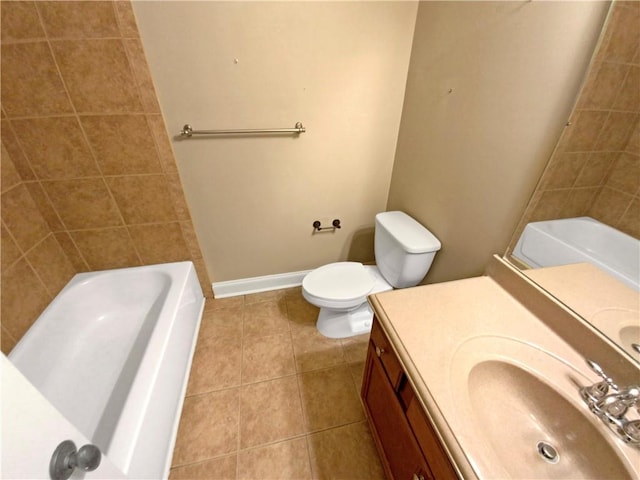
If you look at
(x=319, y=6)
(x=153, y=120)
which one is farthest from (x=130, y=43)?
(x=319, y=6)

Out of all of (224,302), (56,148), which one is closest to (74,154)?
(56,148)

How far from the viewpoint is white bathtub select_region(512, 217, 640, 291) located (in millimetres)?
706

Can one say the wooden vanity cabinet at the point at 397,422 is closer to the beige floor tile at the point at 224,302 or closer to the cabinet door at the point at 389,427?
the cabinet door at the point at 389,427

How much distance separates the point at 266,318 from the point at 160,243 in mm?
839

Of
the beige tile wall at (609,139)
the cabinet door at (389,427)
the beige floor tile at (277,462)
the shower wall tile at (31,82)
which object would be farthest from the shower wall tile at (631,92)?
the shower wall tile at (31,82)

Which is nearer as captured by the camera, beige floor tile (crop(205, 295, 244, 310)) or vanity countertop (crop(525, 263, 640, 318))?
vanity countertop (crop(525, 263, 640, 318))

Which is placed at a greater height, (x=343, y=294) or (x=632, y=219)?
(x=632, y=219)

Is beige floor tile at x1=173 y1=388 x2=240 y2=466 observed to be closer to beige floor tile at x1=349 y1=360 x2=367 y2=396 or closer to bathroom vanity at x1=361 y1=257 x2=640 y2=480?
beige floor tile at x1=349 y1=360 x2=367 y2=396

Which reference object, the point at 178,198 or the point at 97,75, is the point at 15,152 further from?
the point at 178,198

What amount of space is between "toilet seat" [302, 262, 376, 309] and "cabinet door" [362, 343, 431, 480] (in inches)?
17.5

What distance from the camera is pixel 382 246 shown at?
5.41 ft

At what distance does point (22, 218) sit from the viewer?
4.25 ft

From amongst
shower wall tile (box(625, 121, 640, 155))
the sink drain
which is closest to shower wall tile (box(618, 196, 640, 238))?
shower wall tile (box(625, 121, 640, 155))

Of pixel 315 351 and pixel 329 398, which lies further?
pixel 315 351
